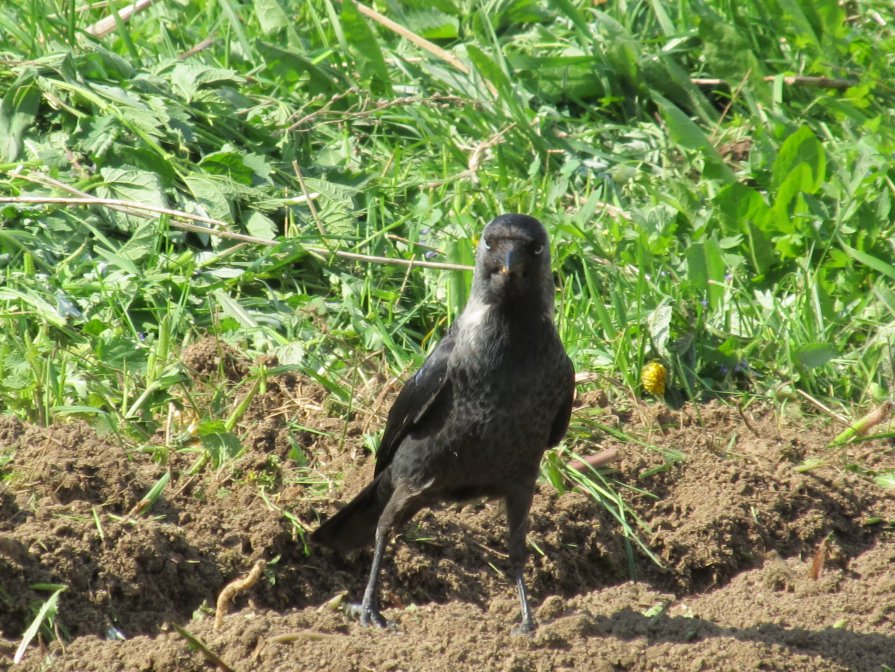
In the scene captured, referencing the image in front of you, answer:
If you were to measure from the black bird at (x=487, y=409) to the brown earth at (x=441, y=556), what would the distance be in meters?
0.22

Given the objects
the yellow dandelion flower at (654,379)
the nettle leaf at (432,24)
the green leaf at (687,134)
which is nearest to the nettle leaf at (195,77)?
the nettle leaf at (432,24)

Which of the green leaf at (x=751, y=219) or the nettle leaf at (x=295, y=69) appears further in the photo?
the nettle leaf at (x=295, y=69)

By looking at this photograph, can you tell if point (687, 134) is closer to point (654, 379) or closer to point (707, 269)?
point (707, 269)

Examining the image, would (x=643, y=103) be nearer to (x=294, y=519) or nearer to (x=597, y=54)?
(x=597, y=54)

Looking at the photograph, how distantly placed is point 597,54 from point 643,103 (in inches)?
15.9

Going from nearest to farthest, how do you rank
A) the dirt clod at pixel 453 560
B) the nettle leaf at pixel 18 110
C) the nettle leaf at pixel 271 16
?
the dirt clod at pixel 453 560 < the nettle leaf at pixel 18 110 < the nettle leaf at pixel 271 16

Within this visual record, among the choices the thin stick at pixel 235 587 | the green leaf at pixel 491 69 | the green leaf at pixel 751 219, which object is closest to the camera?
the thin stick at pixel 235 587

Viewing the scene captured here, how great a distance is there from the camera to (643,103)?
697cm

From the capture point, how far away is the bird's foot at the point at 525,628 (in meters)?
3.59

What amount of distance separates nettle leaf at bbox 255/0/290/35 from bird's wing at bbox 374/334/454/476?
3379mm

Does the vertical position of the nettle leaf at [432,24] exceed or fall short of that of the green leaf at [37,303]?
it exceeds it

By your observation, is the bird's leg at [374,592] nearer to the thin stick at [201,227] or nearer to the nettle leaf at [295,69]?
the thin stick at [201,227]

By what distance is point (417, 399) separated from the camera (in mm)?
4039

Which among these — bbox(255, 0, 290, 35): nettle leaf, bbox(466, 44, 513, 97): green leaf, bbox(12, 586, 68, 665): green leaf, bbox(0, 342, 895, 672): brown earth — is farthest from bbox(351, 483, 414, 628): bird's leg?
bbox(255, 0, 290, 35): nettle leaf
